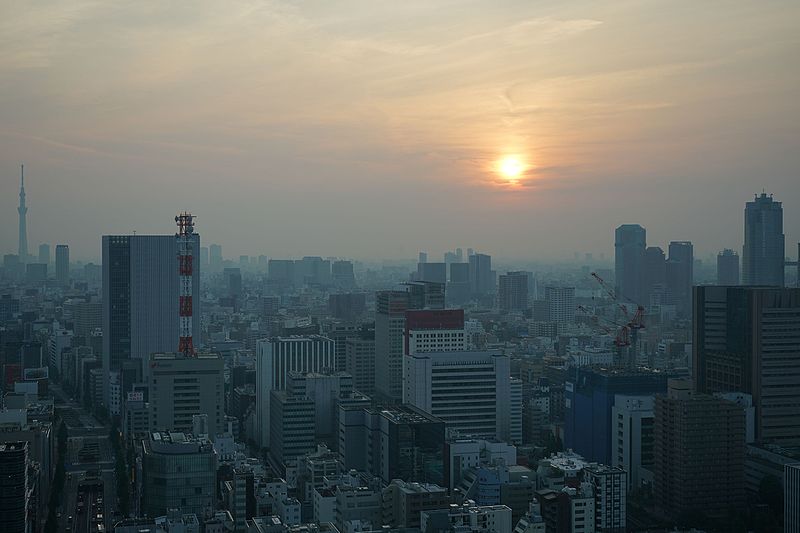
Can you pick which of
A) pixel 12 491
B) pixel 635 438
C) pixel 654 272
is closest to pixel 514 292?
pixel 654 272

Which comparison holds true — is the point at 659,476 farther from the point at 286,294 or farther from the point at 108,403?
the point at 286,294

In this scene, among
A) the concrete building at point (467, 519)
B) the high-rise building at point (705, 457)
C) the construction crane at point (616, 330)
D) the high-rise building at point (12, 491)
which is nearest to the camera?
the concrete building at point (467, 519)

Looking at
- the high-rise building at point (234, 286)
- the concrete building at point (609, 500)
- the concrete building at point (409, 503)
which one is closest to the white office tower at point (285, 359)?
the concrete building at point (409, 503)

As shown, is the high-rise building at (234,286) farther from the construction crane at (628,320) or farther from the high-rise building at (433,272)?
the construction crane at (628,320)

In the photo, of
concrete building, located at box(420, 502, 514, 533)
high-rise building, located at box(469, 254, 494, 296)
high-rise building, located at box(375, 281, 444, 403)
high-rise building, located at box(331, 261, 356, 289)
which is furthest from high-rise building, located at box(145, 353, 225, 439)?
high-rise building, located at box(331, 261, 356, 289)

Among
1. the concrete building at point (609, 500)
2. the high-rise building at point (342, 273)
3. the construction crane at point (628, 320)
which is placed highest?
the high-rise building at point (342, 273)

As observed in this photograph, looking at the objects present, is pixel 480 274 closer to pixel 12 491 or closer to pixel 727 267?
pixel 727 267

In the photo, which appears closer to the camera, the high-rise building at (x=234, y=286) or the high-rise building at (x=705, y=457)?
the high-rise building at (x=705, y=457)

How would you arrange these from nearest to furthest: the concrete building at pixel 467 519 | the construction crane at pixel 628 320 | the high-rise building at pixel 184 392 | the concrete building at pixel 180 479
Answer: the concrete building at pixel 467 519 < the concrete building at pixel 180 479 < the high-rise building at pixel 184 392 < the construction crane at pixel 628 320

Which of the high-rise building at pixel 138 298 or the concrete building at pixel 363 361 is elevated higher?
the high-rise building at pixel 138 298
